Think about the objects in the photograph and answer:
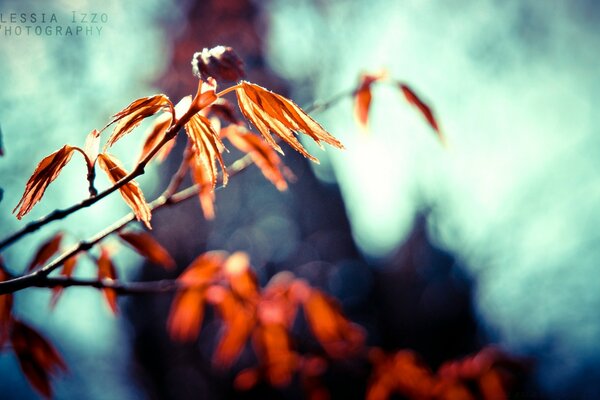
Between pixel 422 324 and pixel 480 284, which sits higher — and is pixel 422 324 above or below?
below

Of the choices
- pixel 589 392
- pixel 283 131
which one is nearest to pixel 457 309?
pixel 589 392

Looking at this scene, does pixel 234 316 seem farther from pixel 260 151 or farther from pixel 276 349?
pixel 260 151

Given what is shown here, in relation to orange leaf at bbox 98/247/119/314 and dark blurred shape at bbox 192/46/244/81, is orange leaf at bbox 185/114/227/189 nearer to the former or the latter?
dark blurred shape at bbox 192/46/244/81

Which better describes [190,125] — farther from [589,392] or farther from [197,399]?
[589,392]

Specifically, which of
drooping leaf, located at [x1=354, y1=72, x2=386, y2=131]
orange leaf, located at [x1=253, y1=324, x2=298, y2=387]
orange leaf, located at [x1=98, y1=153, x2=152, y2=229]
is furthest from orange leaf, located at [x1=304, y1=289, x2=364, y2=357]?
orange leaf, located at [x1=98, y1=153, x2=152, y2=229]

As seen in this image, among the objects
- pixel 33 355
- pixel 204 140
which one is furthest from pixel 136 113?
pixel 33 355
